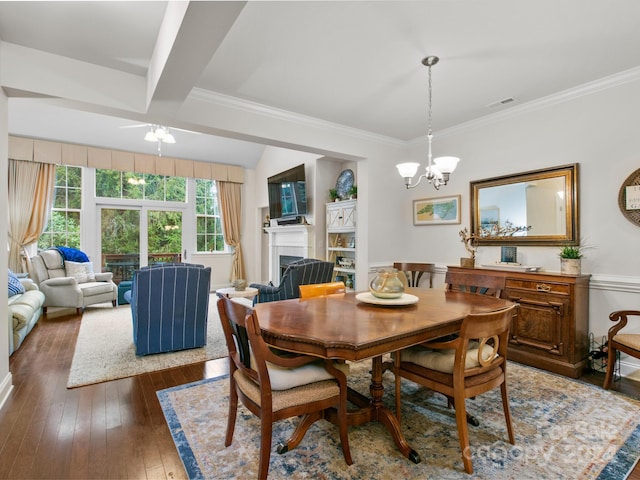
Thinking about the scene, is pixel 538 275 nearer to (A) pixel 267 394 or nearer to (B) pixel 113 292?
(A) pixel 267 394

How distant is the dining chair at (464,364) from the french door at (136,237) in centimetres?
629

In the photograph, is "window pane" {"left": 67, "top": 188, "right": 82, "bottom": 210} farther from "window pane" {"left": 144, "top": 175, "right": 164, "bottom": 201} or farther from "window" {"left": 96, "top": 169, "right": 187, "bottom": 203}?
"window pane" {"left": 144, "top": 175, "right": 164, "bottom": 201}

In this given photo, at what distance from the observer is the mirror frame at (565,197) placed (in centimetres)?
328

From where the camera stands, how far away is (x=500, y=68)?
2.87 meters

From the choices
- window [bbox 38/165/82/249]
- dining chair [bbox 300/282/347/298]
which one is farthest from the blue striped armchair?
window [bbox 38/165/82/249]

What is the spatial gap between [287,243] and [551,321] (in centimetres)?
453

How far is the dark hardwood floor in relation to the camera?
5.76 ft

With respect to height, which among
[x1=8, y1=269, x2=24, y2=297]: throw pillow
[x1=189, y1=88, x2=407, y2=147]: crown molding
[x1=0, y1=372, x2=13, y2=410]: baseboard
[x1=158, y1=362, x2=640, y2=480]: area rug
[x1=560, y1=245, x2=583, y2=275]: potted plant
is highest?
[x1=189, y1=88, x2=407, y2=147]: crown molding

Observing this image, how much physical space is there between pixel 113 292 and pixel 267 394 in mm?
5197

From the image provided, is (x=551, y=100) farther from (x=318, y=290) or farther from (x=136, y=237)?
(x=136, y=237)

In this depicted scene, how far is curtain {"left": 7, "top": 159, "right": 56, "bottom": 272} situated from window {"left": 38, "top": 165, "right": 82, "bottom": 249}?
19cm

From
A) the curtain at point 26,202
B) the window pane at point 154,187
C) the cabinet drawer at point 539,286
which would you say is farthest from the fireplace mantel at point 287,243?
the curtain at point 26,202

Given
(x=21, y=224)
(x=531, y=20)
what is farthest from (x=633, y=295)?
(x=21, y=224)

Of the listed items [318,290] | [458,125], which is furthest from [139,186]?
[458,125]
